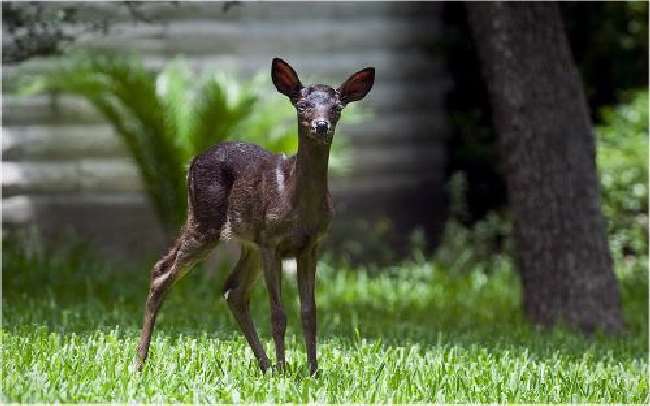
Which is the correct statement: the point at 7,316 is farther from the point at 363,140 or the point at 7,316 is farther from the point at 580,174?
the point at 363,140

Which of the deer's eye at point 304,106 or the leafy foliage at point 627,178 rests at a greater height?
the deer's eye at point 304,106

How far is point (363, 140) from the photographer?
12.5 m

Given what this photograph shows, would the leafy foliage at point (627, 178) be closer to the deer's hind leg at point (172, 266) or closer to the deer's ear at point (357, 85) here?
the deer's ear at point (357, 85)

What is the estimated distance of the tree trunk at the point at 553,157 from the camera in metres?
8.91

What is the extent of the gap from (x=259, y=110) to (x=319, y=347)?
13.8 ft

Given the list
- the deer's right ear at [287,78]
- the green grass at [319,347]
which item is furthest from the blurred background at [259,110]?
the deer's right ear at [287,78]

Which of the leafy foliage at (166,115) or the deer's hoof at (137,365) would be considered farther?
the leafy foliage at (166,115)

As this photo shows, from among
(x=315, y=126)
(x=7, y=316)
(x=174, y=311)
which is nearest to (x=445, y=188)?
(x=174, y=311)

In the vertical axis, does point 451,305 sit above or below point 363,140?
below

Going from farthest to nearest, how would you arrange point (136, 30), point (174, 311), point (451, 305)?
point (136, 30) → point (451, 305) → point (174, 311)

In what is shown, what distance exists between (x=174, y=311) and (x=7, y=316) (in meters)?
1.35

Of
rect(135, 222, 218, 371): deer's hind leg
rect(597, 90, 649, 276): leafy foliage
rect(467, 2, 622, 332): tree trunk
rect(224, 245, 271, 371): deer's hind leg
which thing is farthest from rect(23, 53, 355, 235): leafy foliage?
rect(135, 222, 218, 371): deer's hind leg

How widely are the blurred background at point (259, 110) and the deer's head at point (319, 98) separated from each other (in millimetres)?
3785

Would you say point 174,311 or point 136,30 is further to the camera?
point 136,30
